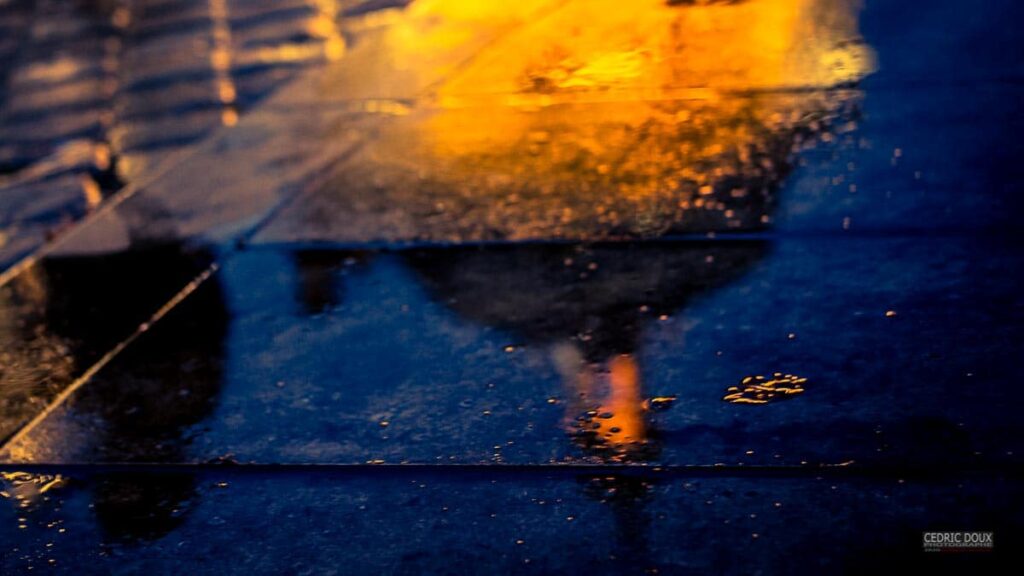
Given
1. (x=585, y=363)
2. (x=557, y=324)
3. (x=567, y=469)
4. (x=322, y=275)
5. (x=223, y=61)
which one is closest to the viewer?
(x=567, y=469)

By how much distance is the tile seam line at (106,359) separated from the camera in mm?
2914

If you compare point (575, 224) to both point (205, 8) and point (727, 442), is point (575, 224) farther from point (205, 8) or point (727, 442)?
point (205, 8)

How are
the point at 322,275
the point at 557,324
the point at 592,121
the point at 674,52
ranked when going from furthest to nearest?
the point at 674,52 → the point at 592,121 → the point at 322,275 → the point at 557,324

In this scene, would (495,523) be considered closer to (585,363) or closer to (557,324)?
(585,363)

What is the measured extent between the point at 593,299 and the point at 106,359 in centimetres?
135

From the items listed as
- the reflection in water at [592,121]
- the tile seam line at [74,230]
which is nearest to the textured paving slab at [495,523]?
the reflection in water at [592,121]

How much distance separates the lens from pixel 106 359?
3238 mm

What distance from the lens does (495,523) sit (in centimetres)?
230

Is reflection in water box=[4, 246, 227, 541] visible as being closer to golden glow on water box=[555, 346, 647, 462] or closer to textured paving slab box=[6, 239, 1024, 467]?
textured paving slab box=[6, 239, 1024, 467]

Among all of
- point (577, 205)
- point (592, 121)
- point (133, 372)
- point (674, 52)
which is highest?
point (674, 52)

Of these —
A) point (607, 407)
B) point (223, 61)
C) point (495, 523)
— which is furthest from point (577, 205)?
point (223, 61)

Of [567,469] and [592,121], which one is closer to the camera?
[567,469]

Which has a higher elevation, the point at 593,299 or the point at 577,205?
the point at 577,205

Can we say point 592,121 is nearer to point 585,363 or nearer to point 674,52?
point 674,52
